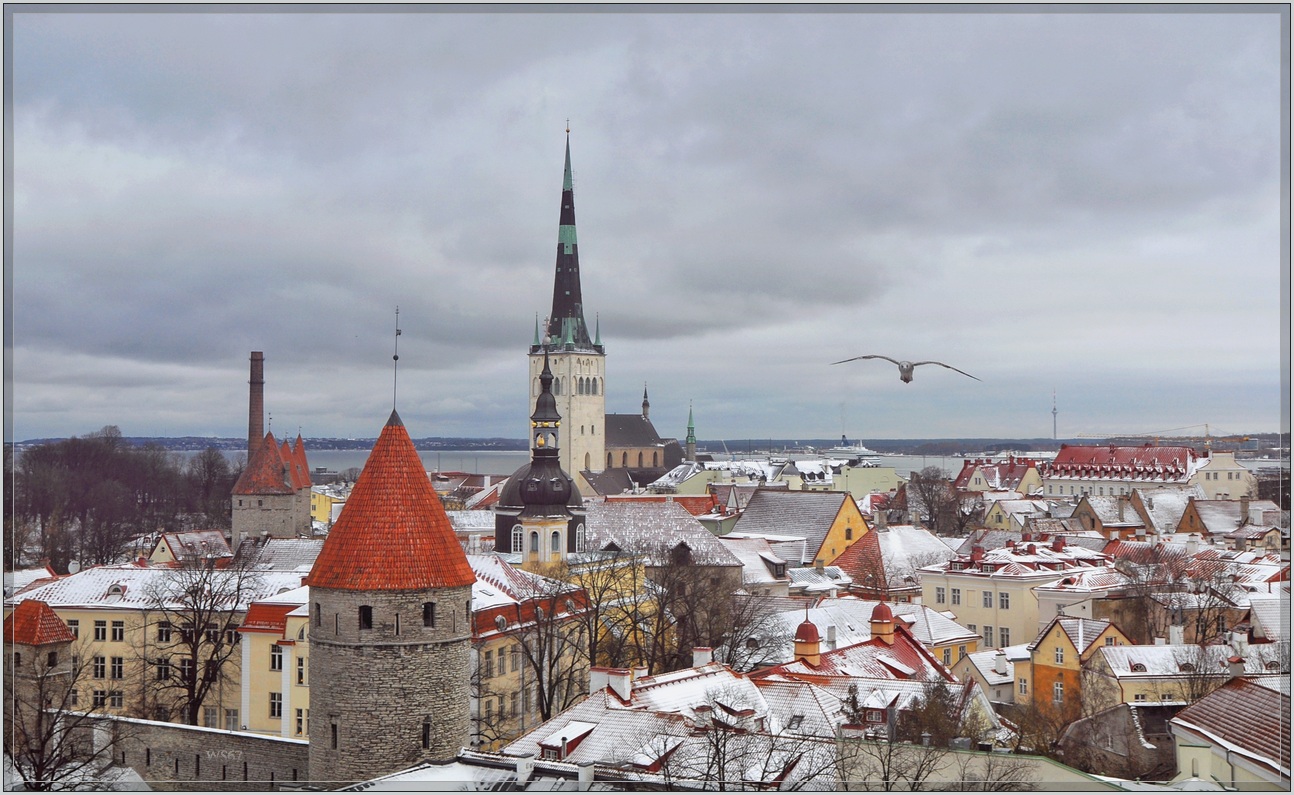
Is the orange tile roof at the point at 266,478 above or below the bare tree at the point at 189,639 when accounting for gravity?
above

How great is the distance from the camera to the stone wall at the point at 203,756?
74.7 feet

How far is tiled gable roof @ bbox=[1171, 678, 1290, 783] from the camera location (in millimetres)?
15188

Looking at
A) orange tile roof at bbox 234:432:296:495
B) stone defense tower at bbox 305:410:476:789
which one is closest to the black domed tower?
stone defense tower at bbox 305:410:476:789

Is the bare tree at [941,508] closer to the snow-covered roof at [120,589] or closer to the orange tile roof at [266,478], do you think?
the orange tile roof at [266,478]

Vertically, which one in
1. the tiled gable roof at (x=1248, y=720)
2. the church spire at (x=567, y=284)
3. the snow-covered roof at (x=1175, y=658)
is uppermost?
the church spire at (x=567, y=284)

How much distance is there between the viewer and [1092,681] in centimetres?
3228

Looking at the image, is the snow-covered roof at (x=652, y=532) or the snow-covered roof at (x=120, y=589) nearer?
the snow-covered roof at (x=120, y=589)

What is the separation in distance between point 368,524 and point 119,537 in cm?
5156

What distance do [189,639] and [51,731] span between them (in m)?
13.8

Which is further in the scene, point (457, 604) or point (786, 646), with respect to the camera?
point (786, 646)

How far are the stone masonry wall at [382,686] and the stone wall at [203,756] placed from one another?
1746 millimetres

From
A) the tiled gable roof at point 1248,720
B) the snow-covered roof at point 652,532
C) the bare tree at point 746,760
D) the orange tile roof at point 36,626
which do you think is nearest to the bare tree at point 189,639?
the orange tile roof at point 36,626

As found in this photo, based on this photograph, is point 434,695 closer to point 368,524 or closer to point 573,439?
point 368,524

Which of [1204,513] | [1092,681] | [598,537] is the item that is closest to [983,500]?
[1204,513]
